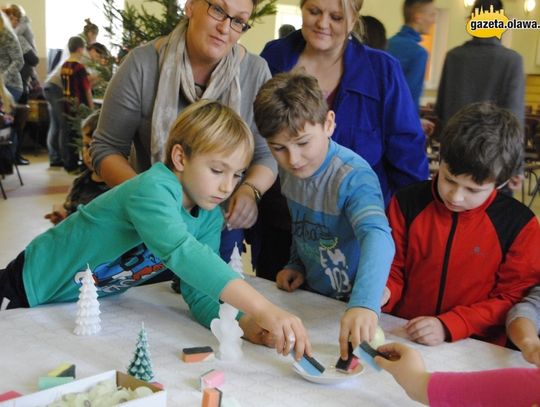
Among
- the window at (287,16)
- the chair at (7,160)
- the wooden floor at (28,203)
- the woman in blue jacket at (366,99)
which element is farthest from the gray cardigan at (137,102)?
the window at (287,16)

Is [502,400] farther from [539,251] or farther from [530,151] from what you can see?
[530,151]

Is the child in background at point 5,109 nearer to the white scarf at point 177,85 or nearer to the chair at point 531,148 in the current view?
the white scarf at point 177,85

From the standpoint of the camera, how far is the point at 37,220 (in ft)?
16.2

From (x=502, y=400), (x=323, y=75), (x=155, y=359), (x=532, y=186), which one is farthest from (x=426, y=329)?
(x=532, y=186)

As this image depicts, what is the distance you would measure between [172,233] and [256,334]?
28cm

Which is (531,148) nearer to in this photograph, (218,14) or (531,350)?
(218,14)

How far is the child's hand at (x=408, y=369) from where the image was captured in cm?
107

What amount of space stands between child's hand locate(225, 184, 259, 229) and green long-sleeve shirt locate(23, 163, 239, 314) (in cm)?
3

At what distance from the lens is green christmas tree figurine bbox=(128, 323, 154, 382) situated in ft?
3.58

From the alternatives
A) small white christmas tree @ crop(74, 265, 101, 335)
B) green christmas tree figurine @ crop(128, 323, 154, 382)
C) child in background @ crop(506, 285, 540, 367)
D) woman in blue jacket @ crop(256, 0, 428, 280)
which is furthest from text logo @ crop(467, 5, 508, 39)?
green christmas tree figurine @ crop(128, 323, 154, 382)

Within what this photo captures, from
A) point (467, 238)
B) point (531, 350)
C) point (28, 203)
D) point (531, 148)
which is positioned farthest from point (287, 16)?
point (531, 350)

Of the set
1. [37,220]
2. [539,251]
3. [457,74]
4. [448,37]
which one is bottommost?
[37,220]

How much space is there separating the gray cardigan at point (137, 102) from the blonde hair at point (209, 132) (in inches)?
15.6

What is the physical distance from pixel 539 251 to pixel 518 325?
23 centimetres
